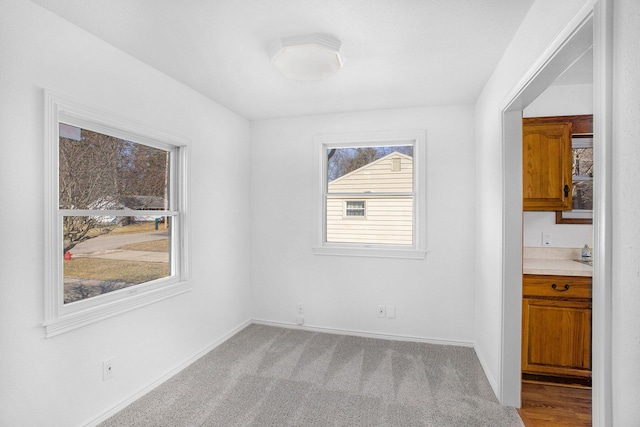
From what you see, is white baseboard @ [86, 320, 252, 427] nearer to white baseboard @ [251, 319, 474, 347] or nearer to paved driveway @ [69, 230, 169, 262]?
white baseboard @ [251, 319, 474, 347]

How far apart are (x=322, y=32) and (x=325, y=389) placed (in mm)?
2574

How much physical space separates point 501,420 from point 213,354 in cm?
247

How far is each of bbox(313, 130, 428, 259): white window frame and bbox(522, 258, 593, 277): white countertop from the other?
3.17ft

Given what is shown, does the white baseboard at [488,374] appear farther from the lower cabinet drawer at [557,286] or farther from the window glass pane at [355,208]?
the window glass pane at [355,208]

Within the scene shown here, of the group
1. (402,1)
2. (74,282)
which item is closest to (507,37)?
(402,1)

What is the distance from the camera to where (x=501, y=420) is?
2180 mm

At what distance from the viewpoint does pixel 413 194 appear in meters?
3.60

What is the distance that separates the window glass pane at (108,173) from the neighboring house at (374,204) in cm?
188

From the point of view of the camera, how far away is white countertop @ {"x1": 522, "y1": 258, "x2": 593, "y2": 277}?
105 inches

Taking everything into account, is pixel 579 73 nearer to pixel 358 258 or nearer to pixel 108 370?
pixel 358 258

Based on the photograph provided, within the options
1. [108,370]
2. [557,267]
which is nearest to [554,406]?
[557,267]

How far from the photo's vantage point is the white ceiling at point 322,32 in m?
1.83

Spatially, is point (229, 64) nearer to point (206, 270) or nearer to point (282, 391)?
point (206, 270)
